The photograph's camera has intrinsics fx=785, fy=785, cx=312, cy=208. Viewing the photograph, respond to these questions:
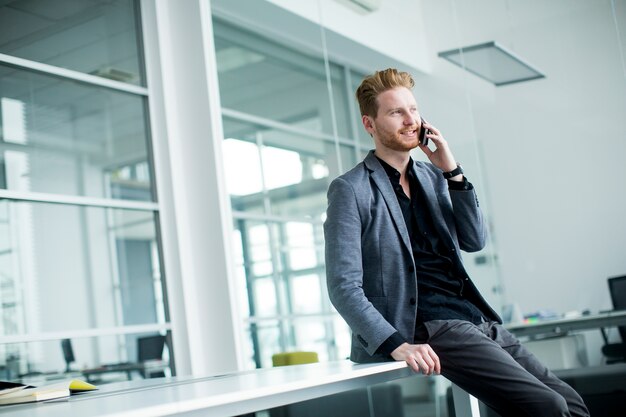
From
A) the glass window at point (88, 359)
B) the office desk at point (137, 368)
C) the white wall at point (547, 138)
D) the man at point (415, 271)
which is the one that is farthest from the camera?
the office desk at point (137, 368)

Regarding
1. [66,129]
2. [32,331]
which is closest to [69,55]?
[66,129]

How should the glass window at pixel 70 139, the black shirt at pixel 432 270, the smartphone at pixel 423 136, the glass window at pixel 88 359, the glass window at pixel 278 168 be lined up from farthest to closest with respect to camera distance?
the glass window at pixel 278 168, the glass window at pixel 70 139, the glass window at pixel 88 359, the smartphone at pixel 423 136, the black shirt at pixel 432 270

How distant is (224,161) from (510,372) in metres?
3.18

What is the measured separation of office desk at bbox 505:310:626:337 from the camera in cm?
419

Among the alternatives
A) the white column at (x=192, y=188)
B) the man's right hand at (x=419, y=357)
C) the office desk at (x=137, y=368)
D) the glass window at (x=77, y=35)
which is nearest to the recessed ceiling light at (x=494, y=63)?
the white column at (x=192, y=188)

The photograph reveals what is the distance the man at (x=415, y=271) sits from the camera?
6.55 ft

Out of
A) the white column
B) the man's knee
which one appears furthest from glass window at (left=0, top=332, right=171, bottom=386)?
the man's knee

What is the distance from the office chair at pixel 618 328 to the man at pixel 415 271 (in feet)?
7.21

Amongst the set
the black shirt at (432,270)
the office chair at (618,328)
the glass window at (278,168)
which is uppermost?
the glass window at (278,168)

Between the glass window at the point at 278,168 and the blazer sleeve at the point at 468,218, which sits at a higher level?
the glass window at the point at 278,168

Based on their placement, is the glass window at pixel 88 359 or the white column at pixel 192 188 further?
the white column at pixel 192 188

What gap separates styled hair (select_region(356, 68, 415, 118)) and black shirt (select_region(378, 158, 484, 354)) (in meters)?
0.25

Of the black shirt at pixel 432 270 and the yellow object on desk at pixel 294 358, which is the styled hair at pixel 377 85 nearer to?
the black shirt at pixel 432 270

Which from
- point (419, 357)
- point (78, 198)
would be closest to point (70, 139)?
point (78, 198)
